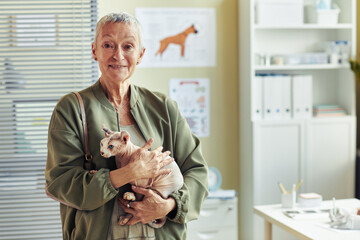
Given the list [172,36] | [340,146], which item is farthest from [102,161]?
[340,146]

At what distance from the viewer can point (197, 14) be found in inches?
156

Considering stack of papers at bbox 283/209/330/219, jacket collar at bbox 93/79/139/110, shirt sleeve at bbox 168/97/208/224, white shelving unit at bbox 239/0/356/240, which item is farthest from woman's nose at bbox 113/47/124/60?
white shelving unit at bbox 239/0/356/240

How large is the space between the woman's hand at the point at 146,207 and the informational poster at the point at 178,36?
7.79ft

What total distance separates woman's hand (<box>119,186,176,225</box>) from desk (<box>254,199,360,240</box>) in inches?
42.5

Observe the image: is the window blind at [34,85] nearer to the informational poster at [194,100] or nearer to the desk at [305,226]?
the informational poster at [194,100]

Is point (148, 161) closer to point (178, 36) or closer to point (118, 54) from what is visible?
point (118, 54)

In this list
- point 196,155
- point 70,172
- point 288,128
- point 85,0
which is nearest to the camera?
point 70,172

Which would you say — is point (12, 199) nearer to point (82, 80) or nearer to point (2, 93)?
point (2, 93)

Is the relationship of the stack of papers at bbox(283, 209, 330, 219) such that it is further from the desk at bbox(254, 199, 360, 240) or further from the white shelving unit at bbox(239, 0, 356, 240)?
the white shelving unit at bbox(239, 0, 356, 240)

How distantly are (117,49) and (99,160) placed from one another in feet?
1.21

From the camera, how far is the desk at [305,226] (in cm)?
243

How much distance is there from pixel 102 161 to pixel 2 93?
2216 millimetres

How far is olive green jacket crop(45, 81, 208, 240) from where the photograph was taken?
1570mm

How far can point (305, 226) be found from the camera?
2.58 m
